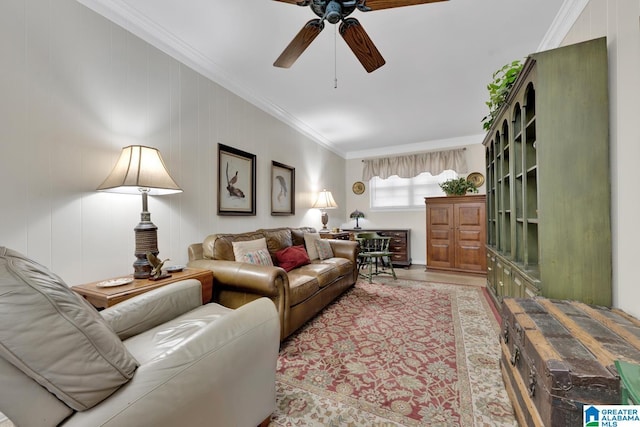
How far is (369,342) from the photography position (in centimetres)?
212

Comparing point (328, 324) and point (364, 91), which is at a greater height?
point (364, 91)

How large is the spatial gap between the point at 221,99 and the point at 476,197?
4169 millimetres

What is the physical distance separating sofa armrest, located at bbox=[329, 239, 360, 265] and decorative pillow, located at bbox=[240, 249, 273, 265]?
49.1 inches

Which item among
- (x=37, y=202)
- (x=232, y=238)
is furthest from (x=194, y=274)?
(x=37, y=202)

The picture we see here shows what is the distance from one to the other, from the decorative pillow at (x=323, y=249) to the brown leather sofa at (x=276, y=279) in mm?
76

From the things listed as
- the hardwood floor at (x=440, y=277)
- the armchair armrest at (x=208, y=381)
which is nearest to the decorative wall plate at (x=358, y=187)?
the hardwood floor at (x=440, y=277)

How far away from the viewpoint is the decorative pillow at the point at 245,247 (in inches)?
98.9

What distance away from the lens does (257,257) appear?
2.56 metres

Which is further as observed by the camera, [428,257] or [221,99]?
[428,257]

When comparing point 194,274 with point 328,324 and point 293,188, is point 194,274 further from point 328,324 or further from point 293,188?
point 293,188

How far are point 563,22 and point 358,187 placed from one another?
424cm

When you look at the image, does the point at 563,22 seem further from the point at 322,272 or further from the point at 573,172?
the point at 322,272

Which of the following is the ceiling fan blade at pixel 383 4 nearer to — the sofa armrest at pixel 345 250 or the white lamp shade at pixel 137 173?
the white lamp shade at pixel 137 173

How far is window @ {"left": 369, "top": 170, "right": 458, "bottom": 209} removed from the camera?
5.40m
